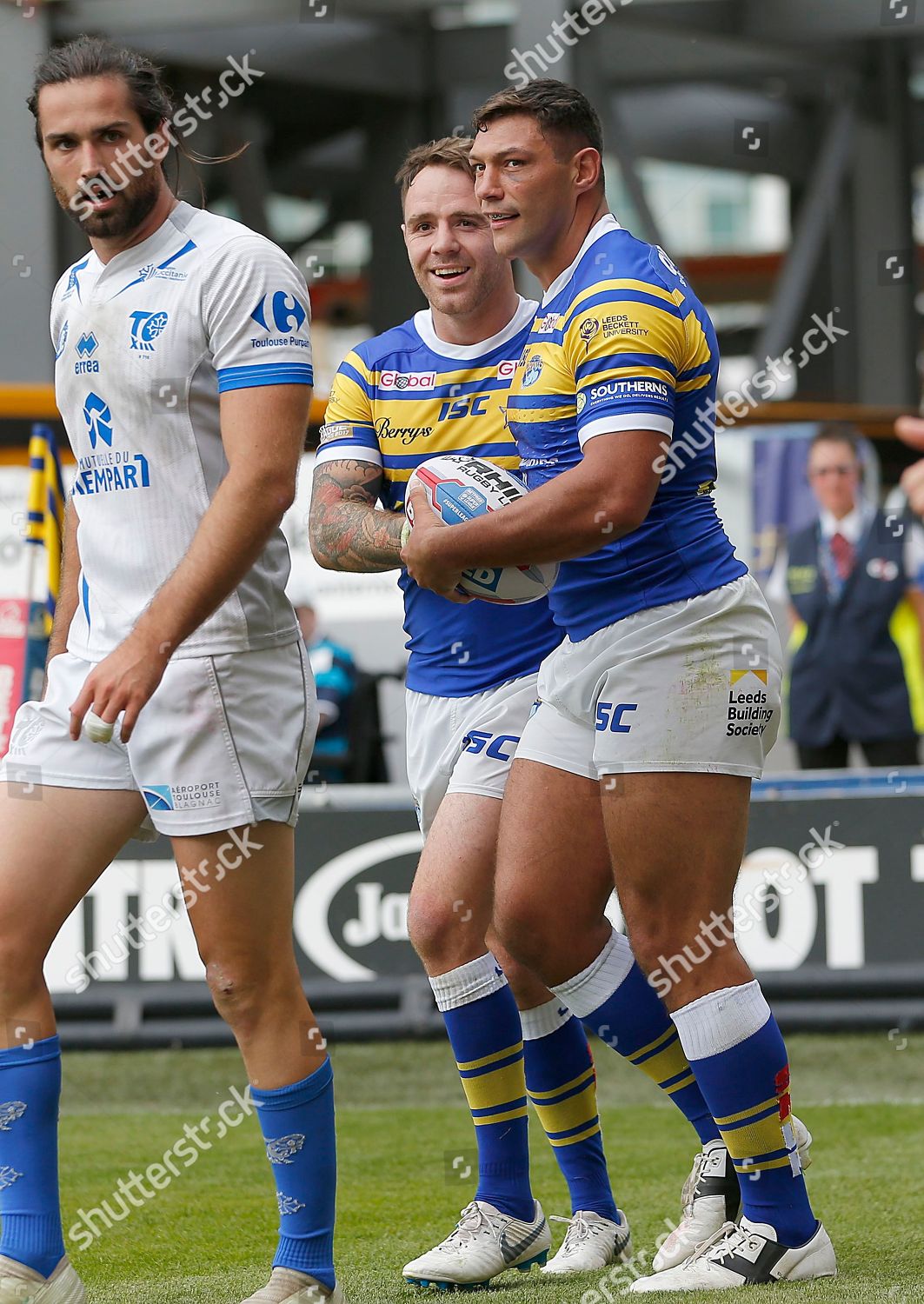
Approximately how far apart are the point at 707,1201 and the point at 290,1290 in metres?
1.03

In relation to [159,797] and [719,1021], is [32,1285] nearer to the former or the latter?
[159,797]

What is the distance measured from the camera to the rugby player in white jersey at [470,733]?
3994 mm

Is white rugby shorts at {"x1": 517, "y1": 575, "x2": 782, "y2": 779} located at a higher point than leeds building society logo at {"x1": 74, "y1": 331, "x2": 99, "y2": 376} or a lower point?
lower

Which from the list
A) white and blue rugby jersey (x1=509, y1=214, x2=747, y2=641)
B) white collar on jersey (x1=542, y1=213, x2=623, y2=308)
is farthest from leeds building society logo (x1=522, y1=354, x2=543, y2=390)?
white collar on jersey (x1=542, y1=213, x2=623, y2=308)

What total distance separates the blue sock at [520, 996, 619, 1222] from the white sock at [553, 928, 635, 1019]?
0.24m

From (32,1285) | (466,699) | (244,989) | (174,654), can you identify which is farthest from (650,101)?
(32,1285)

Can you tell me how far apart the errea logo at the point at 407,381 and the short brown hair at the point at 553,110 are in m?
0.78

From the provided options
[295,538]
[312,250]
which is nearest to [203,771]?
[295,538]

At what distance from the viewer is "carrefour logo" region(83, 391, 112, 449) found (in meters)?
3.30

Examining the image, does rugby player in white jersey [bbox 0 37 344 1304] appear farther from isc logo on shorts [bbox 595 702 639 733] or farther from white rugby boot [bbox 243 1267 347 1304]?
isc logo on shorts [bbox 595 702 639 733]

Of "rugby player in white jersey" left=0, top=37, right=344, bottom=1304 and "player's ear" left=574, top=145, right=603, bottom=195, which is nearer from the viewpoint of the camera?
"rugby player in white jersey" left=0, top=37, right=344, bottom=1304

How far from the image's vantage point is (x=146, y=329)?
10.6 feet

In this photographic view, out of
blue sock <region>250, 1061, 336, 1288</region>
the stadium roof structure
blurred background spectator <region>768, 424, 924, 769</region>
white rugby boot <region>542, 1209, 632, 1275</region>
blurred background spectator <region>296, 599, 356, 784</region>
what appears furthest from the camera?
the stadium roof structure

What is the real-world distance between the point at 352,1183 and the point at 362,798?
2693 mm
